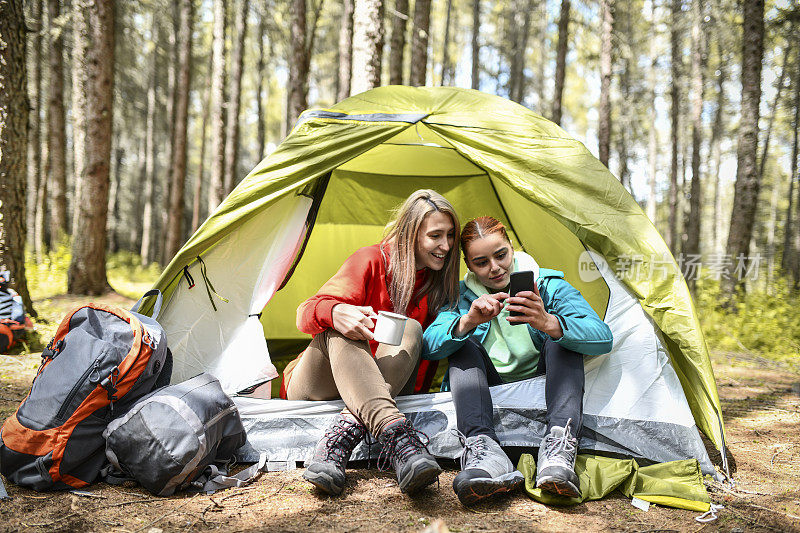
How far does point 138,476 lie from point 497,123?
217cm

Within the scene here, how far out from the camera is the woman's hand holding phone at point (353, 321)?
2066 millimetres

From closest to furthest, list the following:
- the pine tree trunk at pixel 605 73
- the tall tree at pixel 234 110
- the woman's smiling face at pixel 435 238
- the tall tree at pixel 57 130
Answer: the woman's smiling face at pixel 435 238 < the tall tree at pixel 57 130 < the pine tree trunk at pixel 605 73 < the tall tree at pixel 234 110

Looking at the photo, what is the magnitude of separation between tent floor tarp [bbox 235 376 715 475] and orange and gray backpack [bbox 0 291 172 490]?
53 centimetres

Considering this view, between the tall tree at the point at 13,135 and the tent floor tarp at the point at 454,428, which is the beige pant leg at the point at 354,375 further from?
the tall tree at the point at 13,135

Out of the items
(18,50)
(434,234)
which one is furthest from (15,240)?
(434,234)

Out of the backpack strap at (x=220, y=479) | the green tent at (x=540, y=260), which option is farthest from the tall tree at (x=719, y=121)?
the backpack strap at (x=220, y=479)

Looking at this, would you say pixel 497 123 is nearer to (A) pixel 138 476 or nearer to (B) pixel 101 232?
(A) pixel 138 476

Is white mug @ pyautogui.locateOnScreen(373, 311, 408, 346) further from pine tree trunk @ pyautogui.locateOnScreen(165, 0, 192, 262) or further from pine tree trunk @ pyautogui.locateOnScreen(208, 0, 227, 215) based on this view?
pine tree trunk @ pyautogui.locateOnScreen(165, 0, 192, 262)

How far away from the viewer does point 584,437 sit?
2303mm

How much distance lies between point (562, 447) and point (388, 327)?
29.3 inches

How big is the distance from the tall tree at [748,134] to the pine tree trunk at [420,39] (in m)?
3.52

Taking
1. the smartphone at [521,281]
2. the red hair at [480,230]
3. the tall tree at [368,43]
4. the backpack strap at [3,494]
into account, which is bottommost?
the backpack strap at [3,494]

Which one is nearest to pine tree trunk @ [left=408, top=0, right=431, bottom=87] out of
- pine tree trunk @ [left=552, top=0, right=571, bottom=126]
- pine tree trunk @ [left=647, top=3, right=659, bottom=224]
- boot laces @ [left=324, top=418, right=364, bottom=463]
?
pine tree trunk @ [left=552, top=0, right=571, bottom=126]

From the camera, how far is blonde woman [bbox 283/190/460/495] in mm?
1978
